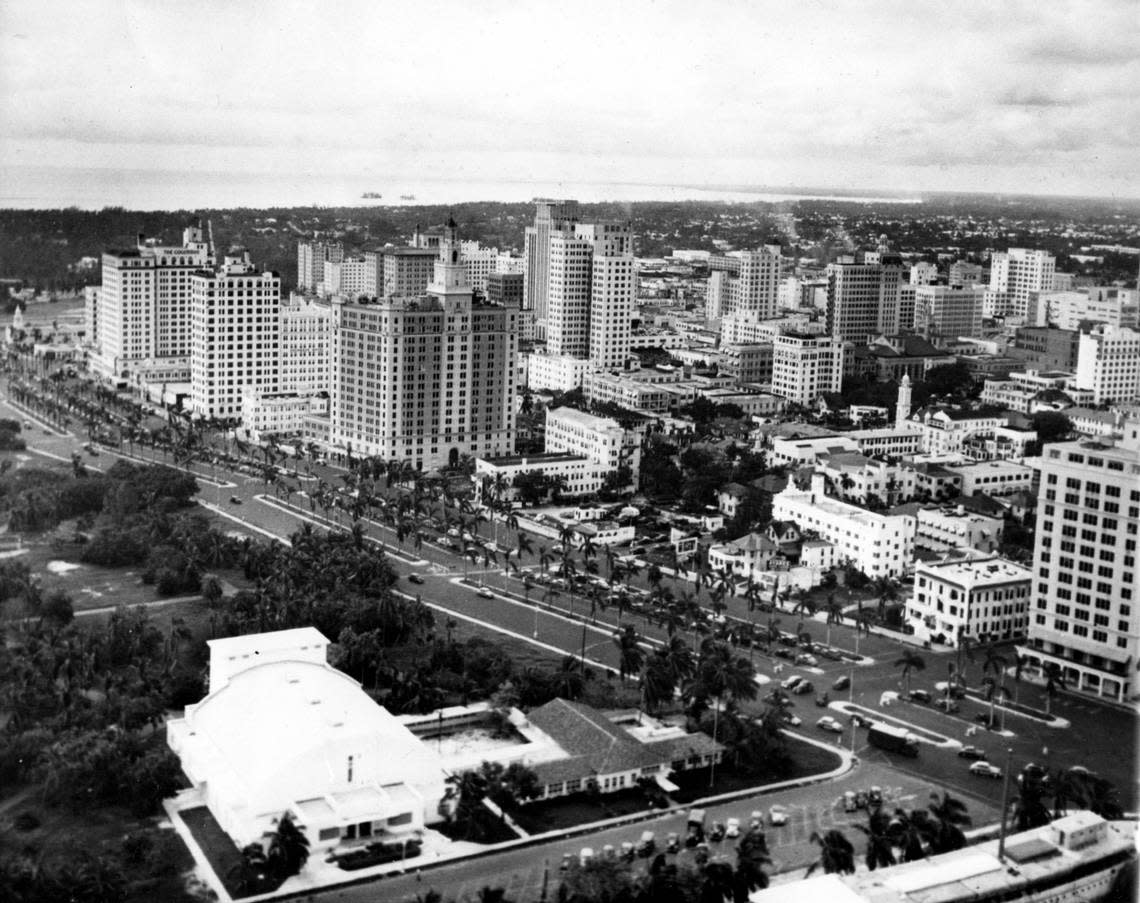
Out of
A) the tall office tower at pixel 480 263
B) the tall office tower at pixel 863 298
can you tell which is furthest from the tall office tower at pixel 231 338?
the tall office tower at pixel 863 298

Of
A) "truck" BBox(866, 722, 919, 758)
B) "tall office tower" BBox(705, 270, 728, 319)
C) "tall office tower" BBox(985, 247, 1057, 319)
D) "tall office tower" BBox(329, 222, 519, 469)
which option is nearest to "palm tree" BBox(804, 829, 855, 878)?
"truck" BBox(866, 722, 919, 758)

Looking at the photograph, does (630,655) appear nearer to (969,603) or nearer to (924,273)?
(969,603)

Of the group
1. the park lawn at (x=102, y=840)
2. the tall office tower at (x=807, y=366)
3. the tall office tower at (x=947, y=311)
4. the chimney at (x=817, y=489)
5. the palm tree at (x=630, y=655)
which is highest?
the tall office tower at (x=947, y=311)

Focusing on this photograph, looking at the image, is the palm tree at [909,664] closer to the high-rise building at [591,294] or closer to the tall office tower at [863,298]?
Result: the high-rise building at [591,294]

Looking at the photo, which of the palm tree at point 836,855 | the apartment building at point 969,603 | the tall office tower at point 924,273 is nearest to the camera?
the palm tree at point 836,855

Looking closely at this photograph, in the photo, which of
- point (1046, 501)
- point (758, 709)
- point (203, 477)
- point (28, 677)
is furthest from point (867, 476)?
point (28, 677)

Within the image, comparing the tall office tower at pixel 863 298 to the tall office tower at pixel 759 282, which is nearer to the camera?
the tall office tower at pixel 863 298

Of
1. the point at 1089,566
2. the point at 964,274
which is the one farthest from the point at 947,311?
the point at 1089,566
